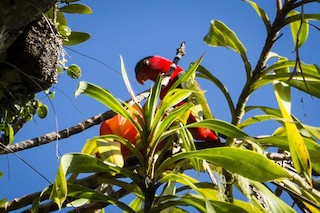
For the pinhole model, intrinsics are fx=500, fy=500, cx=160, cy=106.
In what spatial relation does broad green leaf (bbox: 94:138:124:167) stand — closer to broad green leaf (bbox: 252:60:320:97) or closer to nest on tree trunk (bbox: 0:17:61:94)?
nest on tree trunk (bbox: 0:17:61:94)

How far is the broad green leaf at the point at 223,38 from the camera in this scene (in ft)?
4.43

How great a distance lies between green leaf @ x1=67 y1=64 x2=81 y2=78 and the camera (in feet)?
4.78

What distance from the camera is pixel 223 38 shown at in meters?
1.38

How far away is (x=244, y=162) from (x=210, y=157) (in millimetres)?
74

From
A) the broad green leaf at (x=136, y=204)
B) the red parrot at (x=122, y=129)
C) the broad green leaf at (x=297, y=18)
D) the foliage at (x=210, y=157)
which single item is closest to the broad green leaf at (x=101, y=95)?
the foliage at (x=210, y=157)

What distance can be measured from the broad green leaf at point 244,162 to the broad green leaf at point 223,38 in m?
0.37

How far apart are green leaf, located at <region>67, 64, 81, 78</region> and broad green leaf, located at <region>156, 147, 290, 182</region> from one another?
526mm

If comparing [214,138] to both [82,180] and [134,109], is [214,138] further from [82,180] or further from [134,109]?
[82,180]

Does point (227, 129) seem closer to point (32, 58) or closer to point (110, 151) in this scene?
point (110, 151)

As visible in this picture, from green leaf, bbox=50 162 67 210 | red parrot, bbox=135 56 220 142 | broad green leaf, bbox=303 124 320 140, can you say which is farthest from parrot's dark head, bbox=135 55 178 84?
green leaf, bbox=50 162 67 210

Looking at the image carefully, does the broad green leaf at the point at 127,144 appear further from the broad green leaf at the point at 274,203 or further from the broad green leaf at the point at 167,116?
the broad green leaf at the point at 274,203

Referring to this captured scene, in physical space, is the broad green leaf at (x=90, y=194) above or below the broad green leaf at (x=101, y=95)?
below

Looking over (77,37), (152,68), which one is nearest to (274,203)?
(152,68)

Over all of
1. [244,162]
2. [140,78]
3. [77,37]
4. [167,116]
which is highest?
[77,37]
